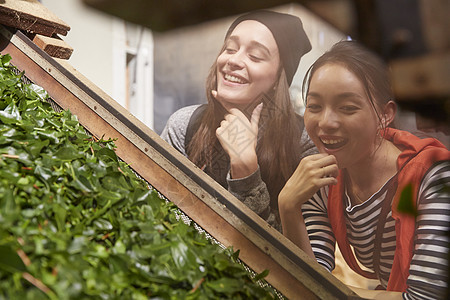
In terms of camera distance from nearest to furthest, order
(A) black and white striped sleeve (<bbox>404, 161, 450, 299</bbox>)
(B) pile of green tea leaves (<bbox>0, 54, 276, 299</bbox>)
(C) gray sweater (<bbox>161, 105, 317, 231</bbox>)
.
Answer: (B) pile of green tea leaves (<bbox>0, 54, 276, 299</bbox>)
(A) black and white striped sleeve (<bbox>404, 161, 450, 299</bbox>)
(C) gray sweater (<bbox>161, 105, 317, 231</bbox>)

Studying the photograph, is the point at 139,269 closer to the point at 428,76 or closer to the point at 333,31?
the point at 428,76

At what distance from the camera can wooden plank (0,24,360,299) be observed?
0.96 metres

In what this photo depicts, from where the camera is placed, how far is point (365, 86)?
1062 mm

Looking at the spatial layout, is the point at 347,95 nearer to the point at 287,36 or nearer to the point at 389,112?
the point at 389,112

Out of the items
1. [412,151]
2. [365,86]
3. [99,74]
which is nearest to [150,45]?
[99,74]

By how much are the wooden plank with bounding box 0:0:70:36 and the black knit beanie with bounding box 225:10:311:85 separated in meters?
0.68

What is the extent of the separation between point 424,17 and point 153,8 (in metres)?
1.16

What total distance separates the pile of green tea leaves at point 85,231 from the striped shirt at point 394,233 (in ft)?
0.93

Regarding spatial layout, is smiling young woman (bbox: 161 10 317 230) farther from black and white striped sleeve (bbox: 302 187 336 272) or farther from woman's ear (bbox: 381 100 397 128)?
woman's ear (bbox: 381 100 397 128)

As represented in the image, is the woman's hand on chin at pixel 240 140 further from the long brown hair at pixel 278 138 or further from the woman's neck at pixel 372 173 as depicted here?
the woman's neck at pixel 372 173

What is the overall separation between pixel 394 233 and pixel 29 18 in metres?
1.29

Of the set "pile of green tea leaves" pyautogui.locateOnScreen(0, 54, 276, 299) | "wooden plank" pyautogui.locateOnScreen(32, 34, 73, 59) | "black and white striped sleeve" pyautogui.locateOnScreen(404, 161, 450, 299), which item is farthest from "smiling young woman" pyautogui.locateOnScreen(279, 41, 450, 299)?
"wooden plank" pyautogui.locateOnScreen(32, 34, 73, 59)

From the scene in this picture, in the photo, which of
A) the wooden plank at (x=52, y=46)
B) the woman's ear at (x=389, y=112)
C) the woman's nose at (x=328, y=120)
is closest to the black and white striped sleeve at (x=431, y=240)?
the woman's ear at (x=389, y=112)

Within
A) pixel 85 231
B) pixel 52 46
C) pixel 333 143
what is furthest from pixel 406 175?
pixel 52 46
